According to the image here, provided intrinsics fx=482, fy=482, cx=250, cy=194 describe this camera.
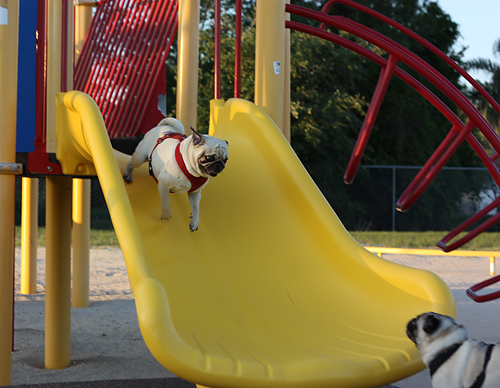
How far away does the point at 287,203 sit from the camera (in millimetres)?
3389

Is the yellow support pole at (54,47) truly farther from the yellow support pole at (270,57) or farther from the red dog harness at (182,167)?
the yellow support pole at (270,57)

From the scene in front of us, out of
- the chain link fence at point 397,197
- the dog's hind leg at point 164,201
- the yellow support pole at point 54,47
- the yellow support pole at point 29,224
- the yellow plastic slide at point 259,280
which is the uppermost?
the yellow support pole at point 54,47

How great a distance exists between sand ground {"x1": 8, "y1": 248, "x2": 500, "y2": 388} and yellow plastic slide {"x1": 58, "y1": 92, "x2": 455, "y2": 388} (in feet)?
3.98

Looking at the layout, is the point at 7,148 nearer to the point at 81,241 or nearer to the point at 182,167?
the point at 182,167

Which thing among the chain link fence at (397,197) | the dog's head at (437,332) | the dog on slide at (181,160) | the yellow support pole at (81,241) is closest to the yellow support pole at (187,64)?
the dog on slide at (181,160)

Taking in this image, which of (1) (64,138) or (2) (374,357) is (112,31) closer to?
(1) (64,138)

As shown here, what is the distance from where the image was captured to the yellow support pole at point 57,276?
150 inches

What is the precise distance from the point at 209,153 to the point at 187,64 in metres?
1.92

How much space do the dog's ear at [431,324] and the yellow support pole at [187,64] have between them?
2.74m

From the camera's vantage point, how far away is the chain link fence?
47.2 feet

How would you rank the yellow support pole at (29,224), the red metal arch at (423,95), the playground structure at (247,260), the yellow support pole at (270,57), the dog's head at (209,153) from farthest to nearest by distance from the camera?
the yellow support pole at (29,224), the yellow support pole at (270,57), the red metal arch at (423,95), the dog's head at (209,153), the playground structure at (247,260)

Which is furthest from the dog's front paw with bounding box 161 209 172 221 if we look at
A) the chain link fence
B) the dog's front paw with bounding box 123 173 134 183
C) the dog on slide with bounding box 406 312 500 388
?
A: the chain link fence

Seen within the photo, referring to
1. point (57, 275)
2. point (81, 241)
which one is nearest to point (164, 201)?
point (57, 275)

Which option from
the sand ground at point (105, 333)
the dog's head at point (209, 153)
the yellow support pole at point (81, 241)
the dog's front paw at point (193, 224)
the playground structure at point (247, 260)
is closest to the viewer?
the playground structure at point (247, 260)
